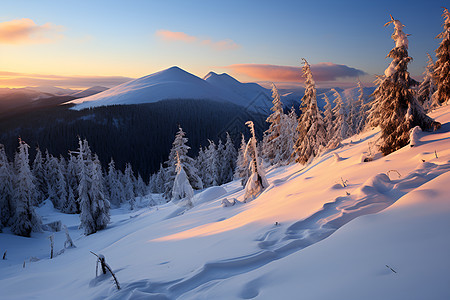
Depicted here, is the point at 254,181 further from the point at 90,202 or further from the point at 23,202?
the point at 23,202

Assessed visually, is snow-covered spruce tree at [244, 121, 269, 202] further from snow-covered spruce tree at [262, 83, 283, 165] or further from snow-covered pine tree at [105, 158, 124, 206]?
snow-covered pine tree at [105, 158, 124, 206]

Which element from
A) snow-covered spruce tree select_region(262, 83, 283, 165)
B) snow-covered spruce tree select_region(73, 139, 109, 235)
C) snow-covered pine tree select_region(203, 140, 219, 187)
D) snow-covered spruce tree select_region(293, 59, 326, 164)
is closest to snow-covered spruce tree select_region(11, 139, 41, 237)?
snow-covered spruce tree select_region(73, 139, 109, 235)

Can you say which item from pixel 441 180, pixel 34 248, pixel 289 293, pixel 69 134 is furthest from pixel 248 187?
pixel 69 134

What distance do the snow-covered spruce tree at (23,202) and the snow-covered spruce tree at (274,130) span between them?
31.4 metres

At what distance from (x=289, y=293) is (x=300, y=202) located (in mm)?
4194

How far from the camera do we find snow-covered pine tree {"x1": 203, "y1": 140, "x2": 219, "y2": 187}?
41375mm

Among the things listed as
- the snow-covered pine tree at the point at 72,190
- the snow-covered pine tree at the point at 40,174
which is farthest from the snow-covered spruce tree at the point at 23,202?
the snow-covered pine tree at the point at 40,174

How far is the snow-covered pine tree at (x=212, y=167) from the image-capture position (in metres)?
41.4

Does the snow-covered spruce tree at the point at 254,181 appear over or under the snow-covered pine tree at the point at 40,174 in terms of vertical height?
over

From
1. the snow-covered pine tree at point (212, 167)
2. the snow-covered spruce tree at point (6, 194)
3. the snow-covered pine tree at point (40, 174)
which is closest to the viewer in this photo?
the snow-covered spruce tree at point (6, 194)

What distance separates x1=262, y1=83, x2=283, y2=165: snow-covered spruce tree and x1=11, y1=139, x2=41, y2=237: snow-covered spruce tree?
103 ft

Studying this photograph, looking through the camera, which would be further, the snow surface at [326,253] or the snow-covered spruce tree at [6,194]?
the snow-covered spruce tree at [6,194]

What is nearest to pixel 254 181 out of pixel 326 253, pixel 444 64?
pixel 326 253

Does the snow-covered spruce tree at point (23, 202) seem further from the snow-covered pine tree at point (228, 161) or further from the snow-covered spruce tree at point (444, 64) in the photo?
the snow-covered spruce tree at point (444, 64)
